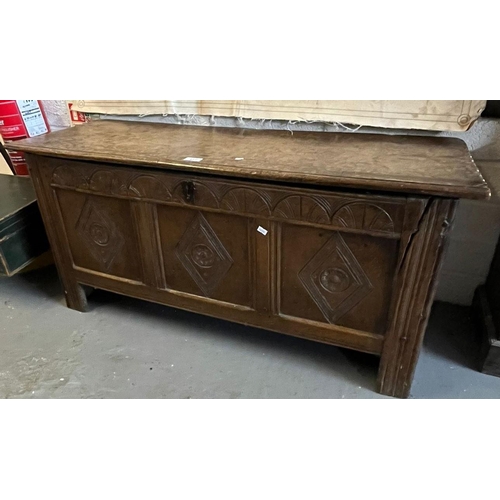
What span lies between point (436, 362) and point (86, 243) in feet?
5.22

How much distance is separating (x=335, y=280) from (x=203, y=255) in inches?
20.5

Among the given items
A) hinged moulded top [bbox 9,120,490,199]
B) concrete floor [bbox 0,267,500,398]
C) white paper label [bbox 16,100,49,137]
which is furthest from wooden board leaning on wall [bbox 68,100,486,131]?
concrete floor [bbox 0,267,500,398]

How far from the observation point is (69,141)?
5.66 ft

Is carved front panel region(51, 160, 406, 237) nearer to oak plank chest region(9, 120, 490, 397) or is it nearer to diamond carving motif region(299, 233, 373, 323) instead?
oak plank chest region(9, 120, 490, 397)

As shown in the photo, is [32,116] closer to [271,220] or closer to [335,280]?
[271,220]

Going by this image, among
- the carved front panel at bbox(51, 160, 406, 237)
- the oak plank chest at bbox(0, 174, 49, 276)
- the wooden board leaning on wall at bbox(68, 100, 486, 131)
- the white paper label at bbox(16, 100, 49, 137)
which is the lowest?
the oak plank chest at bbox(0, 174, 49, 276)

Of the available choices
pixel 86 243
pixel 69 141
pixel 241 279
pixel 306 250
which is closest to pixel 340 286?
pixel 306 250

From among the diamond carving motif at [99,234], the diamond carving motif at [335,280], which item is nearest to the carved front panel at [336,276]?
the diamond carving motif at [335,280]

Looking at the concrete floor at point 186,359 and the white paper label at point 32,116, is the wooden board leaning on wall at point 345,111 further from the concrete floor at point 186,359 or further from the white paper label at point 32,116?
the concrete floor at point 186,359

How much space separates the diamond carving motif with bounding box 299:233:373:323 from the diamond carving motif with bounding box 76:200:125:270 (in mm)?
829

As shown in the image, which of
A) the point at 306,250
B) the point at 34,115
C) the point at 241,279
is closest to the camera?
the point at 306,250

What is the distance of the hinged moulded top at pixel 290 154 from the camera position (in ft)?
4.03

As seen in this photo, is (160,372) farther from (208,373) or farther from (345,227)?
(345,227)

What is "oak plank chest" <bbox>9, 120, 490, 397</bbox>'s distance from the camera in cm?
128
